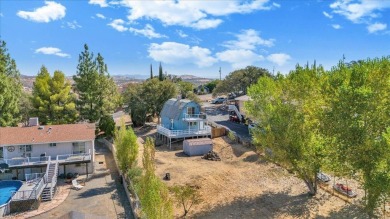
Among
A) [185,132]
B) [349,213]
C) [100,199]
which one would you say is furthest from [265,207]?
[185,132]

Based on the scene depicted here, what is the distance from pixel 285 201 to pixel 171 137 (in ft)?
71.9

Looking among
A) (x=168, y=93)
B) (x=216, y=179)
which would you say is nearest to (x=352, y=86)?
(x=216, y=179)

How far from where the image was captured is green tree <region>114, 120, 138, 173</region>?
1144 inches

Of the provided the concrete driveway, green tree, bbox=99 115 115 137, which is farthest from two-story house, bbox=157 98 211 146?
the concrete driveway

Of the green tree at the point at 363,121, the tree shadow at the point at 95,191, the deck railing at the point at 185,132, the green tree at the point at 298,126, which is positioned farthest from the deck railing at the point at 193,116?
the green tree at the point at 363,121

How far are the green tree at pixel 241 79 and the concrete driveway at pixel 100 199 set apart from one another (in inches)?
1814

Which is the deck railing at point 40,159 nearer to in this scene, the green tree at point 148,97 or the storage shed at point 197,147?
the storage shed at point 197,147

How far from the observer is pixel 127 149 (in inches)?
1155

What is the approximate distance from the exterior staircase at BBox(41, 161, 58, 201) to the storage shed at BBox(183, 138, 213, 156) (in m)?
16.1

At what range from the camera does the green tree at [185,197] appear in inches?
912

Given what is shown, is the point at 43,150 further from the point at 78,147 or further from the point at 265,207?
the point at 265,207

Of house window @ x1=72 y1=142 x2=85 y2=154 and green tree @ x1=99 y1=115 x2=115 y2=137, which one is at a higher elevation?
green tree @ x1=99 y1=115 x2=115 y2=137

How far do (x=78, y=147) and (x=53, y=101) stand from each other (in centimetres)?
1498

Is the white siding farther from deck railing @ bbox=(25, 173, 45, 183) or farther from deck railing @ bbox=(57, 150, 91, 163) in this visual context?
deck railing @ bbox=(25, 173, 45, 183)
